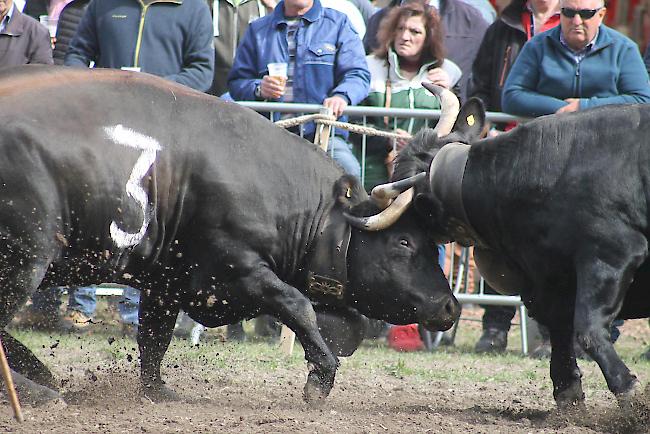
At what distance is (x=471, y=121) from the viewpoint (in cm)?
624

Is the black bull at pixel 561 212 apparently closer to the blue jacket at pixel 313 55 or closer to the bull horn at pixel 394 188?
the bull horn at pixel 394 188

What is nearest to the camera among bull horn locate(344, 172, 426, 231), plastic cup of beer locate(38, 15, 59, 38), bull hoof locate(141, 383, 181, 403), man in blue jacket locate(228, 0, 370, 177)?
bull horn locate(344, 172, 426, 231)

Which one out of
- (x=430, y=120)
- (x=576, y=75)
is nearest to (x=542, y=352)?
(x=430, y=120)

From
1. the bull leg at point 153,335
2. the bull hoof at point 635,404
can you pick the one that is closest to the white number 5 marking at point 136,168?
the bull leg at point 153,335

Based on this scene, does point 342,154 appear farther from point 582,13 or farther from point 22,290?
point 22,290

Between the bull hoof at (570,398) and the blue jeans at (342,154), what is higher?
the blue jeans at (342,154)

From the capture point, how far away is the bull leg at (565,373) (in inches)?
233

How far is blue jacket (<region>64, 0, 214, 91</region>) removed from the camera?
8.33 metres

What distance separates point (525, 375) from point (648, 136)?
2597mm

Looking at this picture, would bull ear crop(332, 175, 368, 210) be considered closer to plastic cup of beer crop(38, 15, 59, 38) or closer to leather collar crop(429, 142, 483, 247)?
leather collar crop(429, 142, 483, 247)

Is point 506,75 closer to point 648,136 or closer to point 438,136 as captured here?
point 438,136

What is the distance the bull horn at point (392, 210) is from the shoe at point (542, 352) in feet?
8.94

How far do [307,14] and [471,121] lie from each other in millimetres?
2570

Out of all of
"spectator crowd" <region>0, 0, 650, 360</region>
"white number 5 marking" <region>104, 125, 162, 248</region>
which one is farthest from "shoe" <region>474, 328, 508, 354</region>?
"white number 5 marking" <region>104, 125, 162, 248</region>
